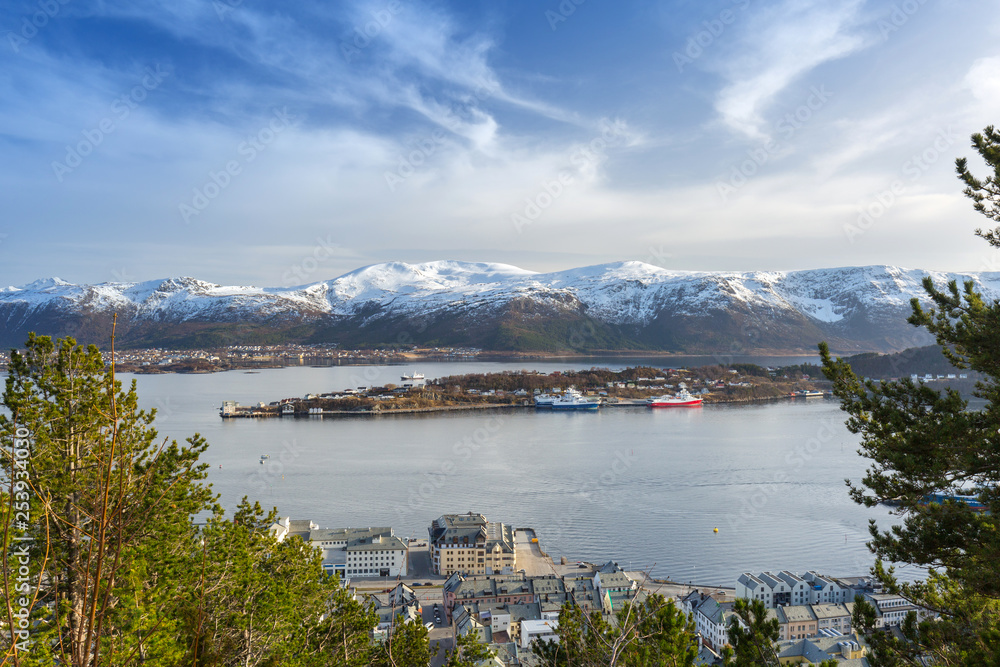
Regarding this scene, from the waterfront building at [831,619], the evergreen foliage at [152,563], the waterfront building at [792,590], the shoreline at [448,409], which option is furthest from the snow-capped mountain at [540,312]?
the evergreen foliage at [152,563]

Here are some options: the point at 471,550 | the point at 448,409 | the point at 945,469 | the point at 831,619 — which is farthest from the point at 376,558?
the point at 448,409

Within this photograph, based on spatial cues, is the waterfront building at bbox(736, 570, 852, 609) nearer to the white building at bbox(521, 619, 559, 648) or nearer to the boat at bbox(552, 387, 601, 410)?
the white building at bbox(521, 619, 559, 648)

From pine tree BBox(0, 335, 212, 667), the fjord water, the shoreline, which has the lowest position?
the fjord water

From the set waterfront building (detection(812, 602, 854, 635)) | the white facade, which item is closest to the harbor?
the white facade

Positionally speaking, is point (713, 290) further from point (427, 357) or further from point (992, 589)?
point (992, 589)

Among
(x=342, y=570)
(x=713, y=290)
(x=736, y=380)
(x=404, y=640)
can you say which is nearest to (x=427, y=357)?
(x=736, y=380)

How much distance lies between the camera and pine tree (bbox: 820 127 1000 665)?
77.7 inches

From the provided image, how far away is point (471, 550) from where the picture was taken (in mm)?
7953

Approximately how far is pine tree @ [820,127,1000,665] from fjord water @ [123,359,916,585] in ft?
10.9

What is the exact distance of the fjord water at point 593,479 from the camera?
8820mm

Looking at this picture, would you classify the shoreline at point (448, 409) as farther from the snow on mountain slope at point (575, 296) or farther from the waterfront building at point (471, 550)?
the snow on mountain slope at point (575, 296)

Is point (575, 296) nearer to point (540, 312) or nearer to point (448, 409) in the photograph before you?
point (540, 312)

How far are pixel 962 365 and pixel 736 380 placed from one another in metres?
29.6

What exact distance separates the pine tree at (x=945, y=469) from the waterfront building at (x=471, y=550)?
20.3 ft
